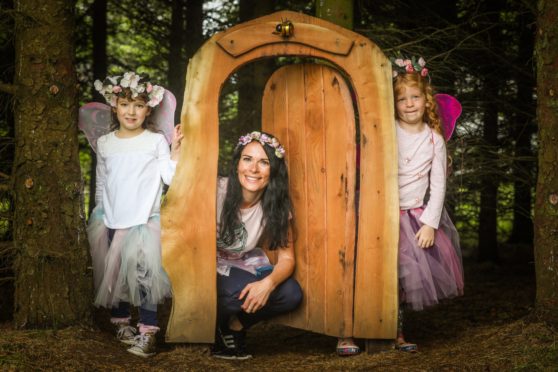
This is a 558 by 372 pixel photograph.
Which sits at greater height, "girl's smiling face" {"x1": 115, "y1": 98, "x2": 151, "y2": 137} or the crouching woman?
"girl's smiling face" {"x1": 115, "y1": 98, "x2": 151, "y2": 137}

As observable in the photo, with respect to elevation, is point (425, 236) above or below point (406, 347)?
above

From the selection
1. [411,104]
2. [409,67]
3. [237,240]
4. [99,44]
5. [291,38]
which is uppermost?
[99,44]

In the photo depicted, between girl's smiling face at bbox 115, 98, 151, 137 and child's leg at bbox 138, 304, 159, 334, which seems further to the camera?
girl's smiling face at bbox 115, 98, 151, 137

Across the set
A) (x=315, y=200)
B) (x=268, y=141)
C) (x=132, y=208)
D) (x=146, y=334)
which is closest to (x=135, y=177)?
(x=132, y=208)

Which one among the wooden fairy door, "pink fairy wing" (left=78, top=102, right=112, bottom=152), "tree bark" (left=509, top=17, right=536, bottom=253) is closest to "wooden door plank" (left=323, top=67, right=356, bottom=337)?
the wooden fairy door

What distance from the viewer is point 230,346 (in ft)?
14.4

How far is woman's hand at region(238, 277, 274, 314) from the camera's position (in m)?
4.20

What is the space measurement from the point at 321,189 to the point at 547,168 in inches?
57.8

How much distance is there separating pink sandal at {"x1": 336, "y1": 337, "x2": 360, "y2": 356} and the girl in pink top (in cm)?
30

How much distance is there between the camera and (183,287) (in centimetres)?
413

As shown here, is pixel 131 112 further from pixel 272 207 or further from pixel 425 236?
Answer: pixel 425 236

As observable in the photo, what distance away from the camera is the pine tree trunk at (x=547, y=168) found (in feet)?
13.1

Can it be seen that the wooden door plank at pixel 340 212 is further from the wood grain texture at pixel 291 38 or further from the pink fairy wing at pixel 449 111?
the pink fairy wing at pixel 449 111

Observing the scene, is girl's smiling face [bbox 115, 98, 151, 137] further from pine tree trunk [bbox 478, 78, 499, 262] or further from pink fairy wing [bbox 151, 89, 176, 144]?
pine tree trunk [bbox 478, 78, 499, 262]
